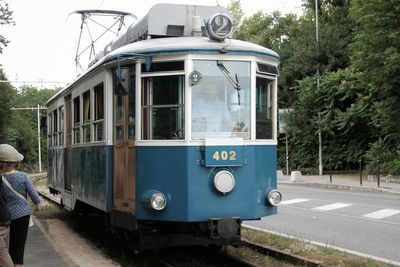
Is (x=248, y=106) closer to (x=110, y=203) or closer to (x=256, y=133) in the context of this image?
(x=256, y=133)

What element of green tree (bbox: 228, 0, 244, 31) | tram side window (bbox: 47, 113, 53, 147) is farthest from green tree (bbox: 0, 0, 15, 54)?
green tree (bbox: 228, 0, 244, 31)

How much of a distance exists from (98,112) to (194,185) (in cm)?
253

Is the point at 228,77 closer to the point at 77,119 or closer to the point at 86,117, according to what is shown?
the point at 86,117

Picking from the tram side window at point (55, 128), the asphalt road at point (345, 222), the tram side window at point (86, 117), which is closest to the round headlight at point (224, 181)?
the asphalt road at point (345, 222)

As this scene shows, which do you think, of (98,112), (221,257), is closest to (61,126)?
(98,112)

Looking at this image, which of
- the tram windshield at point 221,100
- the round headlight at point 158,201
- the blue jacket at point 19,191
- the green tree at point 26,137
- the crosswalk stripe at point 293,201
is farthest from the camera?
the green tree at point 26,137

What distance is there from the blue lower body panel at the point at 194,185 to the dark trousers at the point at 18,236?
1816 millimetres

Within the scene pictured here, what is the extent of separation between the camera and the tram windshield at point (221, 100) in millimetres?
8203

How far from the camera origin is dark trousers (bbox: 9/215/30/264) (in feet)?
22.2

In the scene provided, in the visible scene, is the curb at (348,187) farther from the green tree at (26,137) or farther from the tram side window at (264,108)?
the green tree at (26,137)

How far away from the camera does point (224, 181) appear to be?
8078mm

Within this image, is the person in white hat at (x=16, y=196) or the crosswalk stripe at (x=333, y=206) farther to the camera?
the crosswalk stripe at (x=333, y=206)

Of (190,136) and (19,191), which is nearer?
(19,191)

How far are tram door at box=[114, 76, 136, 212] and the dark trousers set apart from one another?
6.22 feet
